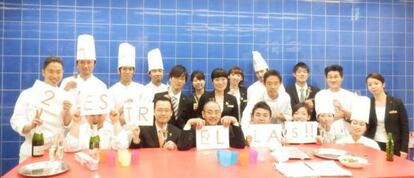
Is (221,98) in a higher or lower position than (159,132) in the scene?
higher

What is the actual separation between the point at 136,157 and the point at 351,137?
1.80m

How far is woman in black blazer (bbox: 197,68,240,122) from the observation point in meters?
3.27

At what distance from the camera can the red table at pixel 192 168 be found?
168cm

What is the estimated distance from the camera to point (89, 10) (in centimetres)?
373

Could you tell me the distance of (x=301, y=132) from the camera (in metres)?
2.41

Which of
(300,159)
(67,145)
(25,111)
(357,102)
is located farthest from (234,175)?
(25,111)

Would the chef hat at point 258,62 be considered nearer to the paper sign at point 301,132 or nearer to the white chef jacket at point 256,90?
the white chef jacket at point 256,90

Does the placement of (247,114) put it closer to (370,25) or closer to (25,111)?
(25,111)

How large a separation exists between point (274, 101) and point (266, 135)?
0.95 metres

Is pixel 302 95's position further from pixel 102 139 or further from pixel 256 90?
pixel 102 139

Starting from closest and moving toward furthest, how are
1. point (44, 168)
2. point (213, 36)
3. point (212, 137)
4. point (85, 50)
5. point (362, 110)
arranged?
point (44, 168)
point (212, 137)
point (362, 110)
point (85, 50)
point (213, 36)

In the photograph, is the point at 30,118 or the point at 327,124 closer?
the point at 30,118

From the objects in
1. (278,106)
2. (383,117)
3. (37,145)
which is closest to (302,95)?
(278,106)

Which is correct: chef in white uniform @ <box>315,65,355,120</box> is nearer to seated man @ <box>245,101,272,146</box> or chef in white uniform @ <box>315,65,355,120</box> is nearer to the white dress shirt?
the white dress shirt
